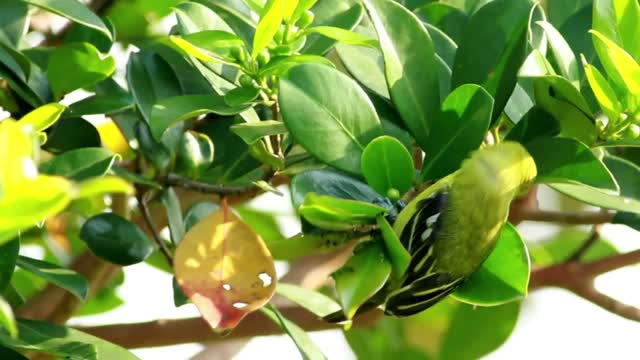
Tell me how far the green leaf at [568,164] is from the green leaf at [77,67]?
272mm

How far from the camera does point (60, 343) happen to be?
68 cm

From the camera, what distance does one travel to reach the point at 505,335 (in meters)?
1.33

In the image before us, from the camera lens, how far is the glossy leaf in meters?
0.60

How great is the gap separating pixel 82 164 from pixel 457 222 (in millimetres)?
206

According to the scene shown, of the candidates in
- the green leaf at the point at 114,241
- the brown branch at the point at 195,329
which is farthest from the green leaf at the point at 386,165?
the brown branch at the point at 195,329

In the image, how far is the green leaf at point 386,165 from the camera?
0.64m

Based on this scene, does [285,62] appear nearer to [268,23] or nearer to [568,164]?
[268,23]

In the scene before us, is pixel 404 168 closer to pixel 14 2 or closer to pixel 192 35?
pixel 192 35

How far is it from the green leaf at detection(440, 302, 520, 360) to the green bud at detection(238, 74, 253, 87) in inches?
26.2

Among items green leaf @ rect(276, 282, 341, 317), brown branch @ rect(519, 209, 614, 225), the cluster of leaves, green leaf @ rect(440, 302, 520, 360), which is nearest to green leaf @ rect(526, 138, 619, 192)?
the cluster of leaves

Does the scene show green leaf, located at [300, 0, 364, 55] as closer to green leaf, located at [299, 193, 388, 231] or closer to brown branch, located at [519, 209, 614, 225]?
green leaf, located at [299, 193, 388, 231]

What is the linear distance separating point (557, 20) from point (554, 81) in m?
0.19

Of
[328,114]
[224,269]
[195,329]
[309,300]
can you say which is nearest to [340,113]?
[328,114]

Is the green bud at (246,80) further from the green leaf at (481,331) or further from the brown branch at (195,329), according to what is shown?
the green leaf at (481,331)
